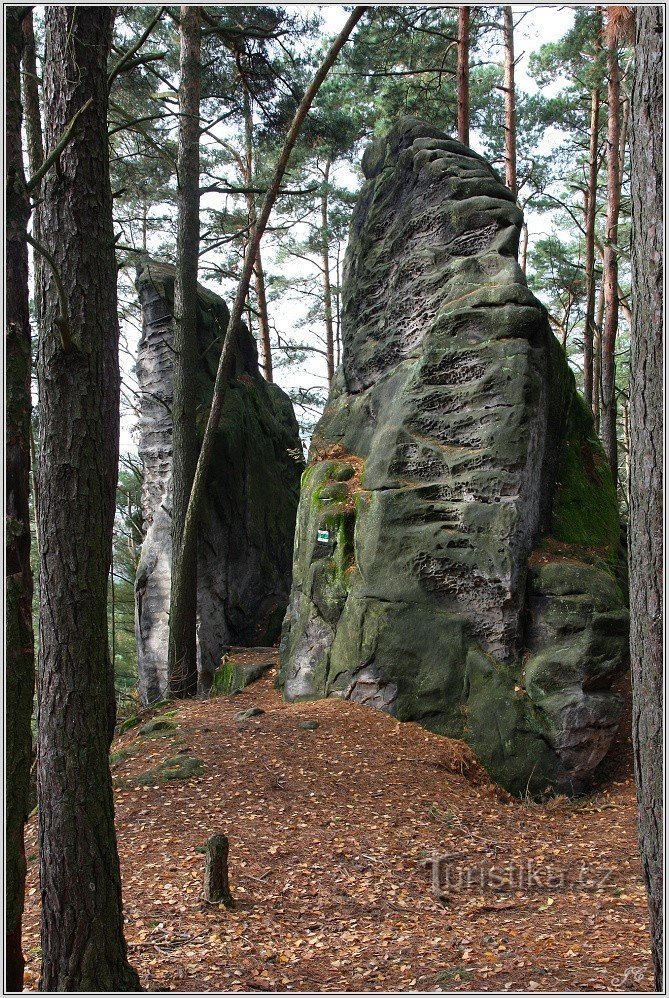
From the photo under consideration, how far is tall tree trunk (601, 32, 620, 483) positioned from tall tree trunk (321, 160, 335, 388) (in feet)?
26.8

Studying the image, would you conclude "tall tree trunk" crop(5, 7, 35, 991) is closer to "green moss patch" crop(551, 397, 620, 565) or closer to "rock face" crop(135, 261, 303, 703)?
"green moss patch" crop(551, 397, 620, 565)

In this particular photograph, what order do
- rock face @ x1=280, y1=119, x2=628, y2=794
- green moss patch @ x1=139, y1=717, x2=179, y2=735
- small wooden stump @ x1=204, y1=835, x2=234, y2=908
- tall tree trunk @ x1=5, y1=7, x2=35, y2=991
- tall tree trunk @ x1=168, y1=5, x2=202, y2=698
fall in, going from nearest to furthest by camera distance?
tall tree trunk @ x1=5, y1=7, x2=35, y2=991
small wooden stump @ x1=204, y1=835, x2=234, y2=908
rock face @ x1=280, y1=119, x2=628, y2=794
green moss patch @ x1=139, y1=717, x2=179, y2=735
tall tree trunk @ x1=168, y1=5, x2=202, y2=698

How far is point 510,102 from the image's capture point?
540 inches

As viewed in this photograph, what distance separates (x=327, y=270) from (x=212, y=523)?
11.6 m

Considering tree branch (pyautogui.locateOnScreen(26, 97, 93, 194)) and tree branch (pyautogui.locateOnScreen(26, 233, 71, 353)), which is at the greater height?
tree branch (pyautogui.locateOnScreen(26, 97, 93, 194))

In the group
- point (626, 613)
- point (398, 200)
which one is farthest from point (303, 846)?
point (398, 200)

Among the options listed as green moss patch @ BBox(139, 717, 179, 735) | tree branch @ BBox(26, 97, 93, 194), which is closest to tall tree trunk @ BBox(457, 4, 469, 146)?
tree branch @ BBox(26, 97, 93, 194)

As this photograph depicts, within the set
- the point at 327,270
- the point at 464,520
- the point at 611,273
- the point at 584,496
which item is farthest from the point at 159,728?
the point at 327,270

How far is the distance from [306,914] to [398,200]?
8.95 metres

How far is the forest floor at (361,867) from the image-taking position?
3.94 meters

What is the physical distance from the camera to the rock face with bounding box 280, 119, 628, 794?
7406 millimetres

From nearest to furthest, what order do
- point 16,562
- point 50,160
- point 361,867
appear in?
point 16,562, point 50,160, point 361,867

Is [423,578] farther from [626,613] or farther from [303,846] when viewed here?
[303,846]

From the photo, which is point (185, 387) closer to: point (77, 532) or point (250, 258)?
point (250, 258)
